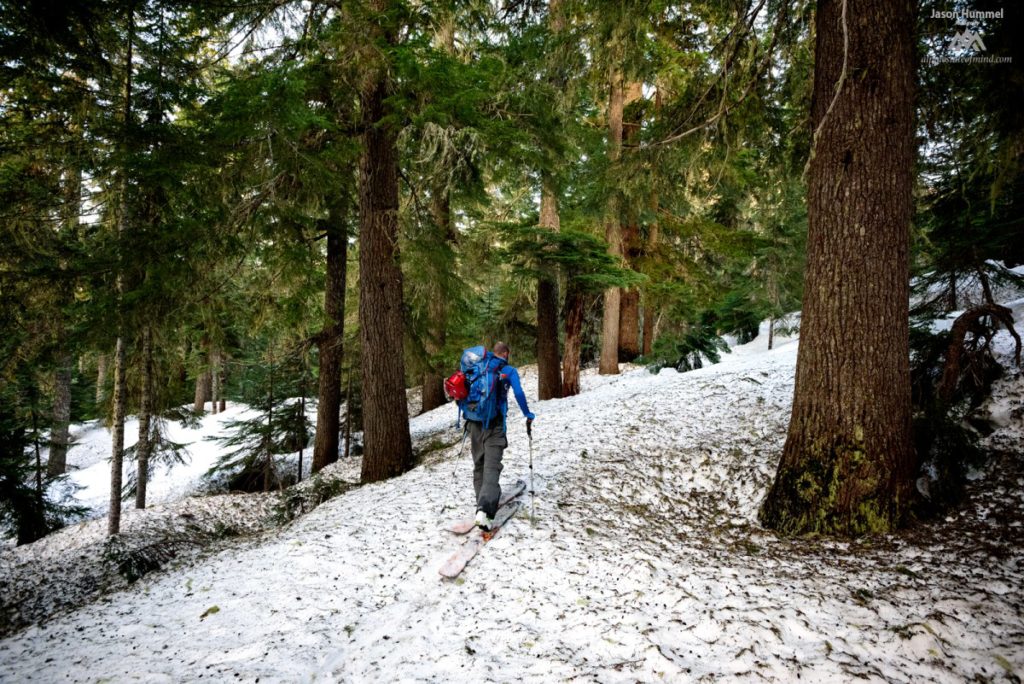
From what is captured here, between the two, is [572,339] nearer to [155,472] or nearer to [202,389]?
[155,472]

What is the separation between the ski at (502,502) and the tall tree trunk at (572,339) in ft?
19.6

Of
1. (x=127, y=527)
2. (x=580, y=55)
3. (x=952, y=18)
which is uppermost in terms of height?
(x=580, y=55)

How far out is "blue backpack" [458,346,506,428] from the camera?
526 centimetres

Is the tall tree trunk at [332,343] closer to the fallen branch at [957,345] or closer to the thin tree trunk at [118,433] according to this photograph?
the thin tree trunk at [118,433]

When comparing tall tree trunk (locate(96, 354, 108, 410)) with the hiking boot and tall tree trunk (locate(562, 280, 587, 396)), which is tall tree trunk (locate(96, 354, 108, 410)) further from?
tall tree trunk (locate(562, 280, 587, 396))

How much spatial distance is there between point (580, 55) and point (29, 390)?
1321cm

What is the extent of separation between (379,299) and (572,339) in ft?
18.3

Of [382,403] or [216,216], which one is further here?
[382,403]

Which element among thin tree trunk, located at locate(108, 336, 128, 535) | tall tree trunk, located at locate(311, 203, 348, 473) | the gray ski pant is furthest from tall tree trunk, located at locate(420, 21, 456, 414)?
thin tree trunk, located at locate(108, 336, 128, 535)

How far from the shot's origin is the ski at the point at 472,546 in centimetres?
445

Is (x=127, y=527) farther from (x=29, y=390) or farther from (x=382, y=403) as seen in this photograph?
(x=382, y=403)

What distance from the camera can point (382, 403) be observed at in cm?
798

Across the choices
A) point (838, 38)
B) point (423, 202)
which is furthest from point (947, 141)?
point (423, 202)

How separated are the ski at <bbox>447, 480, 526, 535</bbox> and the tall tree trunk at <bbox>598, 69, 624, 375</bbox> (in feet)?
19.6
